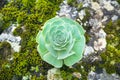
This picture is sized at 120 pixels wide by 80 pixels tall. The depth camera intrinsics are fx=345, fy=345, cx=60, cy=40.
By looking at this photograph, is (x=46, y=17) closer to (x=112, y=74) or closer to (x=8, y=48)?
(x=8, y=48)

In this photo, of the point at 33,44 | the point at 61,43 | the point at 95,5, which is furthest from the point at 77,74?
the point at 95,5

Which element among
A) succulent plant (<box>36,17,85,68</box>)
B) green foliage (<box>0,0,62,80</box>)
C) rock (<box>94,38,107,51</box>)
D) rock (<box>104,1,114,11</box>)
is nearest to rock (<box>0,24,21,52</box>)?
green foliage (<box>0,0,62,80</box>)

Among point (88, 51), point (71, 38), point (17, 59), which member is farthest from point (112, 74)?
point (17, 59)

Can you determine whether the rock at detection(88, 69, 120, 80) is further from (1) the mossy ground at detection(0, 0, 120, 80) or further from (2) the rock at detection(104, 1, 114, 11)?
(2) the rock at detection(104, 1, 114, 11)

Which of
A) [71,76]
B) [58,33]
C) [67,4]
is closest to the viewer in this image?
[58,33]

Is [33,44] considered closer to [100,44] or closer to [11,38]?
[11,38]

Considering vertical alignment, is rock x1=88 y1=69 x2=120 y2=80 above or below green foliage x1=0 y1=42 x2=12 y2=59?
Result: below
